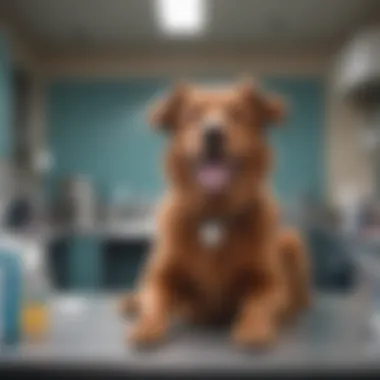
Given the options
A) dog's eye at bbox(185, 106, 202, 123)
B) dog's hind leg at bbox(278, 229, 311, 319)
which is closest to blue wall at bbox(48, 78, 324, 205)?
dog's hind leg at bbox(278, 229, 311, 319)

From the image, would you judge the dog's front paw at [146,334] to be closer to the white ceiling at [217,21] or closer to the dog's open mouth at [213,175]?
the dog's open mouth at [213,175]

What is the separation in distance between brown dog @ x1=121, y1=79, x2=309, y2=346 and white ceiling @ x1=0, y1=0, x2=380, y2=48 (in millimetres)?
2429

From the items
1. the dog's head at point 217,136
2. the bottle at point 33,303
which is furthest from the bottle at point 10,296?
the dog's head at point 217,136

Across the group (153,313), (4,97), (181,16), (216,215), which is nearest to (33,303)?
(153,313)

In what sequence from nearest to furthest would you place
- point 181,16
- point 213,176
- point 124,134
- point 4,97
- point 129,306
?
point 213,176
point 129,306
point 4,97
point 181,16
point 124,134

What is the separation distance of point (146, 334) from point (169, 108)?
330 mm

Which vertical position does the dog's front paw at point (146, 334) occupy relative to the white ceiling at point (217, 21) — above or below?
below

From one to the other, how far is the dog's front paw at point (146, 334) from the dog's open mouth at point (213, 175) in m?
0.20

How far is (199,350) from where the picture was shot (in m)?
0.73

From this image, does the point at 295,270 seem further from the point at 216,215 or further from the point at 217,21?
the point at 217,21

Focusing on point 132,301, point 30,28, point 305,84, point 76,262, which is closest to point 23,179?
point 76,262

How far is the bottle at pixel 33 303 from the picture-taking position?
79 cm

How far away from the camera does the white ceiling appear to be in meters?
3.23

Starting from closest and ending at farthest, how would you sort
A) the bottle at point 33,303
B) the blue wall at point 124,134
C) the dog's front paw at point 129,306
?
the bottle at point 33,303 < the dog's front paw at point 129,306 < the blue wall at point 124,134
